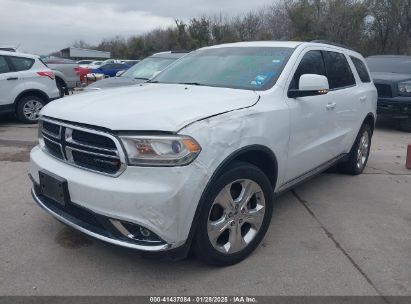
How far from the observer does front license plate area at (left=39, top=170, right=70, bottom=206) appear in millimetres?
3080

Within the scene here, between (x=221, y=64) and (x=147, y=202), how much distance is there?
2.11 m

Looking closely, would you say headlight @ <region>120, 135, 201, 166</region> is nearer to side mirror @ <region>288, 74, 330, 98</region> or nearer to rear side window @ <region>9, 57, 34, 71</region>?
side mirror @ <region>288, 74, 330, 98</region>

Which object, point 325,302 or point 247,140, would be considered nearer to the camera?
point 325,302

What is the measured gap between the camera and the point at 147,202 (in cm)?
275

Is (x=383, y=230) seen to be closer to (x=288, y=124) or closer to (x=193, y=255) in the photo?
(x=288, y=124)

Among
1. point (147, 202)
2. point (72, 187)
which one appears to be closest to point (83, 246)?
point (72, 187)

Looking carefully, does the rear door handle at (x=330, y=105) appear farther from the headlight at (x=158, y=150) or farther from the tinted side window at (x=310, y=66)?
the headlight at (x=158, y=150)

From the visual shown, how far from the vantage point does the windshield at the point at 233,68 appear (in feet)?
12.9

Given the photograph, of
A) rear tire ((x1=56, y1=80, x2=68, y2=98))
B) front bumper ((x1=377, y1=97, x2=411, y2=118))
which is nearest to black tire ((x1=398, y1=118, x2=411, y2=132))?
front bumper ((x1=377, y1=97, x2=411, y2=118))

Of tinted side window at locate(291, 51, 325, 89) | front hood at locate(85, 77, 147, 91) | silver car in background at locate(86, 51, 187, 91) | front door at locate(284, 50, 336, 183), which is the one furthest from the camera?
silver car in background at locate(86, 51, 187, 91)

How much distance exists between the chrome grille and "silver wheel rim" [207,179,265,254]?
0.79 meters

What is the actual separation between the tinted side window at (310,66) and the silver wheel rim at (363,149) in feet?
5.37

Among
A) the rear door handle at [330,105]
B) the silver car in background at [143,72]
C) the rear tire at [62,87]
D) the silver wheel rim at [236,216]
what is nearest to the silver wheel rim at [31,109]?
the silver car in background at [143,72]

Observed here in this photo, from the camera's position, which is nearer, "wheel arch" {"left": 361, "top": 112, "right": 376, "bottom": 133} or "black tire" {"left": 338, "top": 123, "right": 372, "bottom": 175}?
"black tire" {"left": 338, "top": 123, "right": 372, "bottom": 175}
